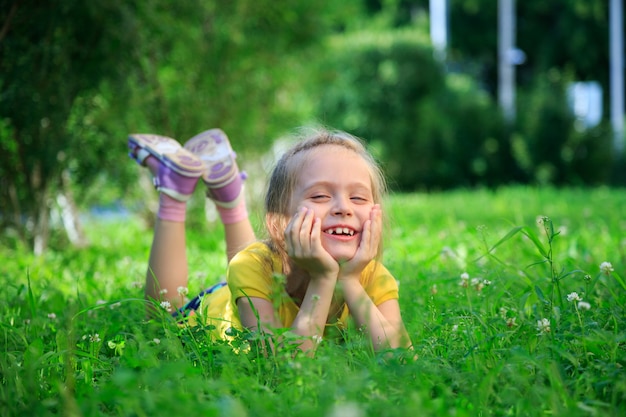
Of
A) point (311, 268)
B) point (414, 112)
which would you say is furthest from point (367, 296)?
point (414, 112)

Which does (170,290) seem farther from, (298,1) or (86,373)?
(298,1)

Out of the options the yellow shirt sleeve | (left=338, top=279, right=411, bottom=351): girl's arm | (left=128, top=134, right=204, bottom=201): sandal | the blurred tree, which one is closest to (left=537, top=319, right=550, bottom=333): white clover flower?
(left=338, top=279, right=411, bottom=351): girl's arm

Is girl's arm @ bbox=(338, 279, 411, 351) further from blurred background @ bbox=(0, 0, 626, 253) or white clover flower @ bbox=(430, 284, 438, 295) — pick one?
blurred background @ bbox=(0, 0, 626, 253)

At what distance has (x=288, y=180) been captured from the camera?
2.75 m

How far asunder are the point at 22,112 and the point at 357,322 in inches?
125

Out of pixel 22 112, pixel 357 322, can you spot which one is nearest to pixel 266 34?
pixel 22 112

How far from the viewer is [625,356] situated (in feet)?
6.90

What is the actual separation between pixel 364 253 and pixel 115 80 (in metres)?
3.29

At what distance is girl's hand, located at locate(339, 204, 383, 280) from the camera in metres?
2.48

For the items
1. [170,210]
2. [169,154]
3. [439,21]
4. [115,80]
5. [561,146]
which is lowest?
[561,146]

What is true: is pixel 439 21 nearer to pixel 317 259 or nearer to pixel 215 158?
pixel 215 158

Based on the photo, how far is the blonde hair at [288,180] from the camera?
275 centimetres

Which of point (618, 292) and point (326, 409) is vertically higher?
point (326, 409)

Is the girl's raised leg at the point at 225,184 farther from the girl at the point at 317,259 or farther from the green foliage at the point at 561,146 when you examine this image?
the green foliage at the point at 561,146
